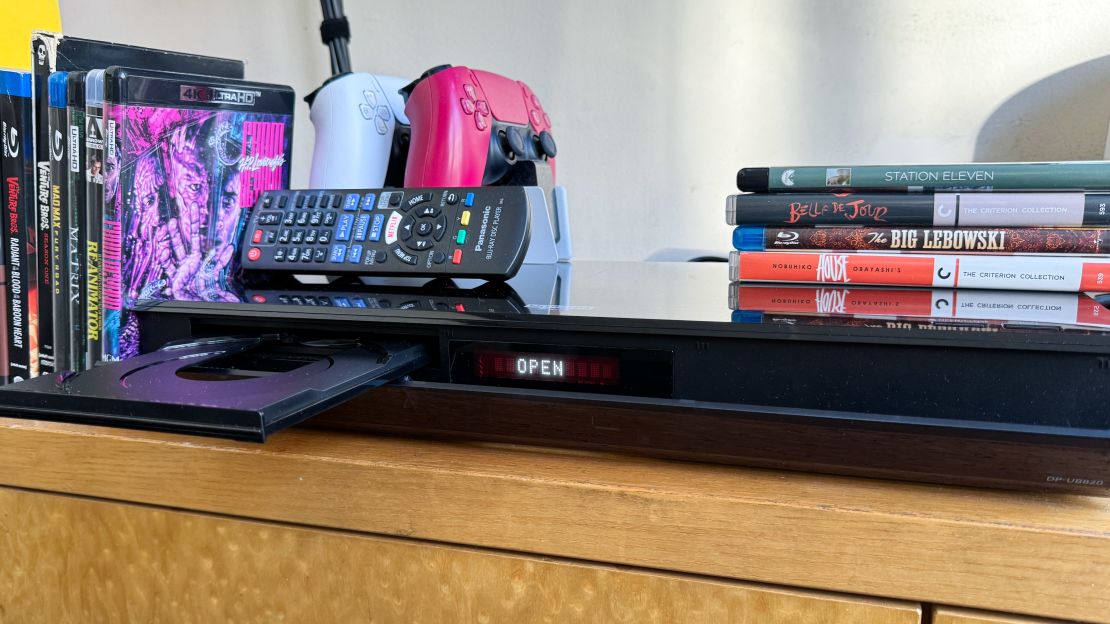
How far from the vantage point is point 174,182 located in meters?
0.59

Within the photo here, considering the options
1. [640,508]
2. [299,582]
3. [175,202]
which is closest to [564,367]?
[640,508]

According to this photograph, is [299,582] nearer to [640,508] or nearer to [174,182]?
[640,508]

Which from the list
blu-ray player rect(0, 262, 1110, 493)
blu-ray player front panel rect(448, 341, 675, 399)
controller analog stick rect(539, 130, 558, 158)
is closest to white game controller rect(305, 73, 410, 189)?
controller analog stick rect(539, 130, 558, 158)

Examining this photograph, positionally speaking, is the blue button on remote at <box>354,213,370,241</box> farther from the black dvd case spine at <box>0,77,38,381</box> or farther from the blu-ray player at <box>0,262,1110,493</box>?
the black dvd case spine at <box>0,77,38,381</box>

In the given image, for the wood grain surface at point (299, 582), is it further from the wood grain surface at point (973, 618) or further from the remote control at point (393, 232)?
the remote control at point (393, 232)

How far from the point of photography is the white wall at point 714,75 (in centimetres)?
83

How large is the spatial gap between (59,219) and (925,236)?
0.65m

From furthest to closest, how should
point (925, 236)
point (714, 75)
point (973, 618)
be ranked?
point (714, 75) < point (925, 236) < point (973, 618)

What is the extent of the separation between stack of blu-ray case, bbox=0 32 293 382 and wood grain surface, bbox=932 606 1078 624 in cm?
47

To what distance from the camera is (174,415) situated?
309 millimetres

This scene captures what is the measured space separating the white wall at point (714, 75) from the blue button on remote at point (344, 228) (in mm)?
463

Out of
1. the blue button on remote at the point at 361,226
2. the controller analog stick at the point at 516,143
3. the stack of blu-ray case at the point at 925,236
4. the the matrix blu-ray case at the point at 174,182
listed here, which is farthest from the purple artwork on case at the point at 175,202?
the stack of blu-ray case at the point at 925,236

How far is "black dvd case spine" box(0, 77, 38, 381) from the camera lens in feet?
2.09

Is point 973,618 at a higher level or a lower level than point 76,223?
lower
